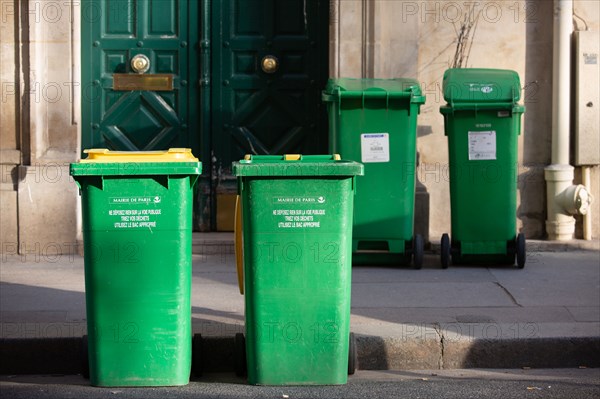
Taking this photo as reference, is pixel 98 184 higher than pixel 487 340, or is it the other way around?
pixel 98 184

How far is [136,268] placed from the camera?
6.18 meters

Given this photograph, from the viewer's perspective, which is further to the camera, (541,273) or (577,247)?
(577,247)

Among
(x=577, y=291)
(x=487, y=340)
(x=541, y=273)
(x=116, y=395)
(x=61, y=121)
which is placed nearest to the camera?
(x=116, y=395)

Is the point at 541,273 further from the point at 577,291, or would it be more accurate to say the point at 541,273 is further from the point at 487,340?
the point at 487,340

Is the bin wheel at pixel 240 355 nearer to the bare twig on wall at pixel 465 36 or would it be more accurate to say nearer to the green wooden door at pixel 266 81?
the green wooden door at pixel 266 81

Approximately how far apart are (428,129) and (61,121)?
3.20 m

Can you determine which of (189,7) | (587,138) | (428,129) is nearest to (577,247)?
(587,138)

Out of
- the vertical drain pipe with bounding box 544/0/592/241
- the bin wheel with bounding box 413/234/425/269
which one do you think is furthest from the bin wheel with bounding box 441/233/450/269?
the vertical drain pipe with bounding box 544/0/592/241

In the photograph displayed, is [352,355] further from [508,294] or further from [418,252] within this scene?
[418,252]

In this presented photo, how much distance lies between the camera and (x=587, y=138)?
412 inches

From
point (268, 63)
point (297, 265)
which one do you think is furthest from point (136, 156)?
point (268, 63)

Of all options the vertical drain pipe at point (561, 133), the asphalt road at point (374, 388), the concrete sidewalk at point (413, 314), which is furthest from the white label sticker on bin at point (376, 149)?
the asphalt road at point (374, 388)

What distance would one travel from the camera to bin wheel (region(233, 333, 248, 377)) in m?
6.50

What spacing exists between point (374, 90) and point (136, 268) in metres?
3.63
